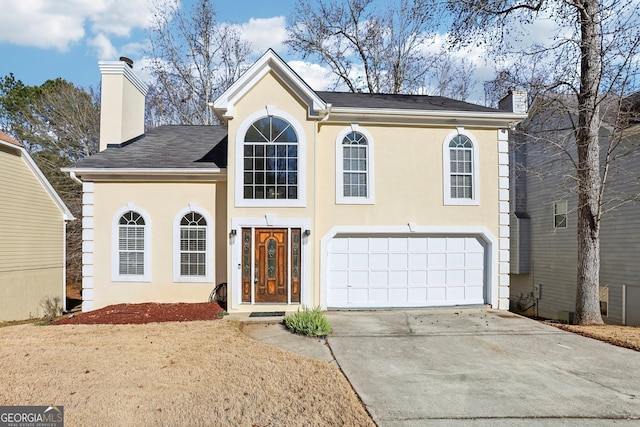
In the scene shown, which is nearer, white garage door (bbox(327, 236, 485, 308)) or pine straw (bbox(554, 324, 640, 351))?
pine straw (bbox(554, 324, 640, 351))

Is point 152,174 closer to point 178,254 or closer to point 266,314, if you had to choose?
point 178,254

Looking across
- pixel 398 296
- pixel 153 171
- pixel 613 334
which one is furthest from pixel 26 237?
pixel 613 334

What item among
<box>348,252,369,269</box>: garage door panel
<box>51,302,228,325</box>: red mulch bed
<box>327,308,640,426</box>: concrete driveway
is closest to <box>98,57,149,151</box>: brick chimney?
<box>51,302,228,325</box>: red mulch bed

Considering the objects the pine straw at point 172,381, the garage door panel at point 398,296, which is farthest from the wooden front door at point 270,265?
the garage door panel at point 398,296

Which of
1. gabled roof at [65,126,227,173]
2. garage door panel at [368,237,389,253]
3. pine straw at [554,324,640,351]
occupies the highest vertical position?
gabled roof at [65,126,227,173]

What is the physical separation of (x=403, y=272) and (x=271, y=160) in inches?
186

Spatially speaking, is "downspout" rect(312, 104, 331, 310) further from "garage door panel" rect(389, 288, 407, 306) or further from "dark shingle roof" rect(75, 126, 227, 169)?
"dark shingle roof" rect(75, 126, 227, 169)

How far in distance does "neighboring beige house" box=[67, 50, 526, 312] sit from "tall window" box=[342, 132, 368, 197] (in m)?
0.03

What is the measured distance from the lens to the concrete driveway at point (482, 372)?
18.0ft

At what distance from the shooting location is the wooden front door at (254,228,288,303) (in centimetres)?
1145

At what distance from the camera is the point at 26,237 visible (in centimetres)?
1719

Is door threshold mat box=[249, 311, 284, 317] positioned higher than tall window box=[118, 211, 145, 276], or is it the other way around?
tall window box=[118, 211, 145, 276]

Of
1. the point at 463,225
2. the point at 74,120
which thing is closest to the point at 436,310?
the point at 463,225

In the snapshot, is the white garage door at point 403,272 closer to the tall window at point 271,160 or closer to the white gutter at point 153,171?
the tall window at point 271,160
